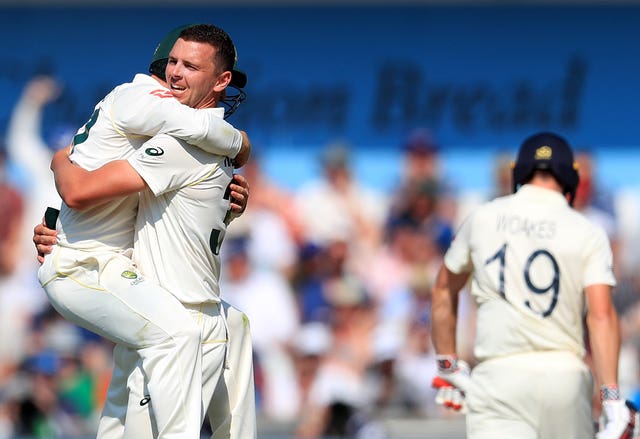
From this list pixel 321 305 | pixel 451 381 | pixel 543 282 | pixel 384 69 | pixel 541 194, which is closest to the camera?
pixel 543 282

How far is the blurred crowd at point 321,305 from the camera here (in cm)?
1052

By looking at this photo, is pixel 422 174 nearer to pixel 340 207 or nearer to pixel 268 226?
pixel 340 207

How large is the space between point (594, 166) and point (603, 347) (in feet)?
23.5

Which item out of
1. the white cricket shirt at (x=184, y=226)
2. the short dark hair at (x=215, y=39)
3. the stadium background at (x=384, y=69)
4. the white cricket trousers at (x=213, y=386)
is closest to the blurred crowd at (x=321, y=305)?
the stadium background at (x=384, y=69)

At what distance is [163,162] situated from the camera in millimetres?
4484

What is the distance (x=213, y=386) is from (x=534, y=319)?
1.39 metres

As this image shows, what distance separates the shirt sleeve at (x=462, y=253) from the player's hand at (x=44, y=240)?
179cm

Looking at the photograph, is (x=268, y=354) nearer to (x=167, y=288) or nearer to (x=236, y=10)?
(x=236, y=10)

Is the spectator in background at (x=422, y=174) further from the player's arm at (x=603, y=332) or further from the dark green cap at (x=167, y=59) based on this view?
the dark green cap at (x=167, y=59)

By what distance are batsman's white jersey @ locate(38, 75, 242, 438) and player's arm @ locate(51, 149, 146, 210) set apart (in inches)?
3.2

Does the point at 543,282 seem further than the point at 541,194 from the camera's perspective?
No

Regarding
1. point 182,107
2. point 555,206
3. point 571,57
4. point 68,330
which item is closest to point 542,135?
point 555,206

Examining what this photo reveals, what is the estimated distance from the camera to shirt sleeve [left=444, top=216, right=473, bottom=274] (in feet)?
17.9

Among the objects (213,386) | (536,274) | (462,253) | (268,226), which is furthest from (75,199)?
(268,226)
